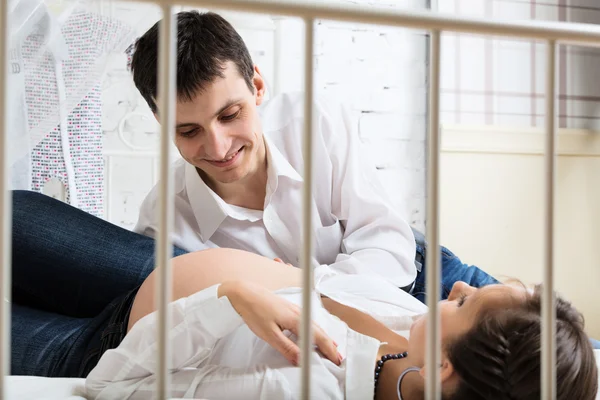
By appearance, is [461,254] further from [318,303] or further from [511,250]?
[318,303]

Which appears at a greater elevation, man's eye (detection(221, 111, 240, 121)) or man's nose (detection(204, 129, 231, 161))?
man's eye (detection(221, 111, 240, 121))

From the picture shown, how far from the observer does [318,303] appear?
105 cm

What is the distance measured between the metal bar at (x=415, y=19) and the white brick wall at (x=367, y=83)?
169cm

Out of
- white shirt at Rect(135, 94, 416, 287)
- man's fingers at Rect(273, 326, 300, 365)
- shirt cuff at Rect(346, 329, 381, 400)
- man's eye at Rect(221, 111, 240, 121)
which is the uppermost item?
man's eye at Rect(221, 111, 240, 121)

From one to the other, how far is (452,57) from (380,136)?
42 centimetres

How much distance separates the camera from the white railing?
649mm

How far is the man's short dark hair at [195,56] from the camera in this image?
1.28 m

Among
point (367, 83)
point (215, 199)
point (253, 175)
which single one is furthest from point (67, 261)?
point (367, 83)

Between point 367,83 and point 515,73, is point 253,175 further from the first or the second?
point 515,73

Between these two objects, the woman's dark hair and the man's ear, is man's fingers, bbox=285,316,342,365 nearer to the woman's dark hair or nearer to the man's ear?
the woman's dark hair

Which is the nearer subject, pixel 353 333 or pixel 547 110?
pixel 547 110

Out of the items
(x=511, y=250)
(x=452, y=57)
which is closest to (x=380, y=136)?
(x=452, y=57)

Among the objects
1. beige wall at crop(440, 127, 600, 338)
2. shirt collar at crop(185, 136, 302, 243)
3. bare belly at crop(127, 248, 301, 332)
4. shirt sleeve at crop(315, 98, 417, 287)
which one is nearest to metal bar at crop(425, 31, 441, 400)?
bare belly at crop(127, 248, 301, 332)

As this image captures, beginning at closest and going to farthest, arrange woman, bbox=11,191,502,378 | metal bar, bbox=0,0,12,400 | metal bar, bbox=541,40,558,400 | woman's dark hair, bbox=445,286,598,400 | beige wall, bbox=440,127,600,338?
1. metal bar, bbox=0,0,12,400
2. metal bar, bbox=541,40,558,400
3. woman's dark hair, bbox=445,286,598,400
4. woman, bbox=11,191,502,378
5. beige wall, bbox=440,127,600,338
